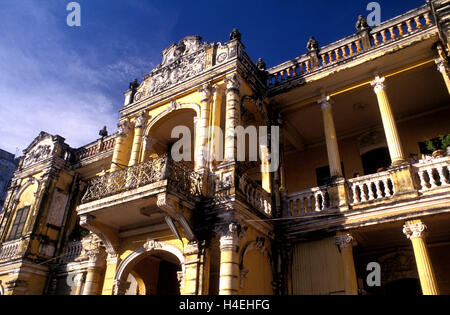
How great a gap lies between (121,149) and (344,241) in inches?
285

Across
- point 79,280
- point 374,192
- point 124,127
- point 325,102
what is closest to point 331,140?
point 325,102

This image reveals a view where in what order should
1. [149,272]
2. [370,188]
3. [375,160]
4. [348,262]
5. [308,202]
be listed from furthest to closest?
[375,160] → [149,272] → [308,202] → [370,188] → [348,262]

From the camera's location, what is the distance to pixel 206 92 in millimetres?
10500

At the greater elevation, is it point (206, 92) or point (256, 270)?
point (206, 92)

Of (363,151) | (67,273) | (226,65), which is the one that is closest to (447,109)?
(363,151)

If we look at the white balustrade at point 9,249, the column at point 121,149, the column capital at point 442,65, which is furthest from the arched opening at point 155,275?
the column capital at point 442,65

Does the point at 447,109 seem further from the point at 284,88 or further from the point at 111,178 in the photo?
the point at 111,178

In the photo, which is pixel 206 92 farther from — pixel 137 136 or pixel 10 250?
pixel 10 250

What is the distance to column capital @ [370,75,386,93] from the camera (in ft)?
33.1

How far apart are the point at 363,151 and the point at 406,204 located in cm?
431

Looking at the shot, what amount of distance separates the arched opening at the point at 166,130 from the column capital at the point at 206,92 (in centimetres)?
77

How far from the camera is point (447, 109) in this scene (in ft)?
37.8

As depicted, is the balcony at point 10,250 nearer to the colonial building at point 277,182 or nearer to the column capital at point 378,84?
the colonial building at point 277,182

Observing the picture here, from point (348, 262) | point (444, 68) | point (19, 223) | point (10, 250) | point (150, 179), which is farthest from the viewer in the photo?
point (19, 223)
